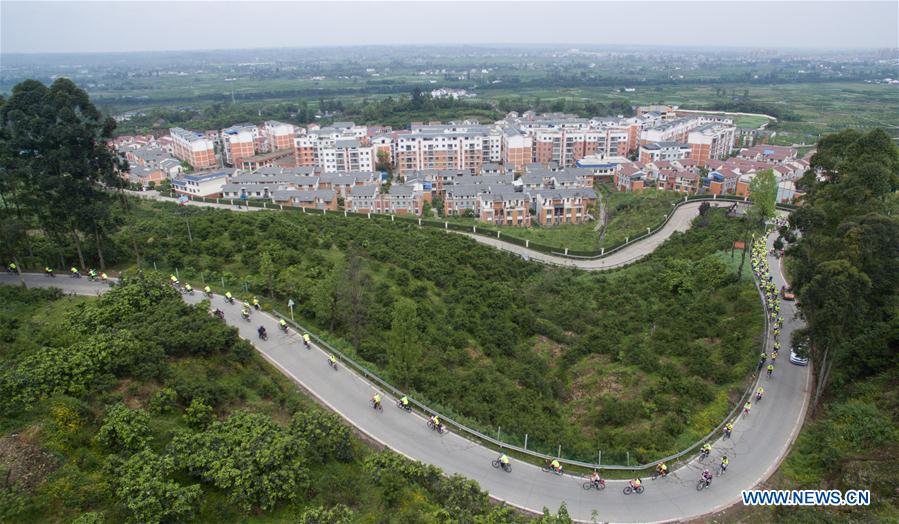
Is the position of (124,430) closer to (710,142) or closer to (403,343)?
(403,343)

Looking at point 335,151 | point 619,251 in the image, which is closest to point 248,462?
point 619,251

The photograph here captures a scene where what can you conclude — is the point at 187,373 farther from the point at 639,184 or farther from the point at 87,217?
the point at 639,184

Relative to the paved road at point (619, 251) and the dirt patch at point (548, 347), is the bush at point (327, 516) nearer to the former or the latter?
the dirt patch at point (548, 347)

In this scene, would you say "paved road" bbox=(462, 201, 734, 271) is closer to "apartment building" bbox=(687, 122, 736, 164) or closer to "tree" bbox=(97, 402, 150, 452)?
"apartment building" bbox=(687, 122, 736, 164)

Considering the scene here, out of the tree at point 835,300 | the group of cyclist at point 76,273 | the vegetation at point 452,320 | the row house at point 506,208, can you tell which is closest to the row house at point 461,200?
the row house at point 506,208

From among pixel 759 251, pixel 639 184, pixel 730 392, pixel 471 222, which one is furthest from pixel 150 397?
pixel 639 184

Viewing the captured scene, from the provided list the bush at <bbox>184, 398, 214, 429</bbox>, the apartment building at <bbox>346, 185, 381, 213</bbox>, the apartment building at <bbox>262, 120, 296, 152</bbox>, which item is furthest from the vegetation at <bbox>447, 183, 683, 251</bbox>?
the apartment building at <bbox>262, 120, 296, 152</bbox>

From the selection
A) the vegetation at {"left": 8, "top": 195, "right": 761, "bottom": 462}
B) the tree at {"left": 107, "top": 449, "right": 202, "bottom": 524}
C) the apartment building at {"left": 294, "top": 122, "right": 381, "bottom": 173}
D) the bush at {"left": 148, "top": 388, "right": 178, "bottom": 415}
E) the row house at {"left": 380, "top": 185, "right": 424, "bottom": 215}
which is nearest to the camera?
the tree at {"left": 107, "top": 449, "right": 202, "bottom": 524}
